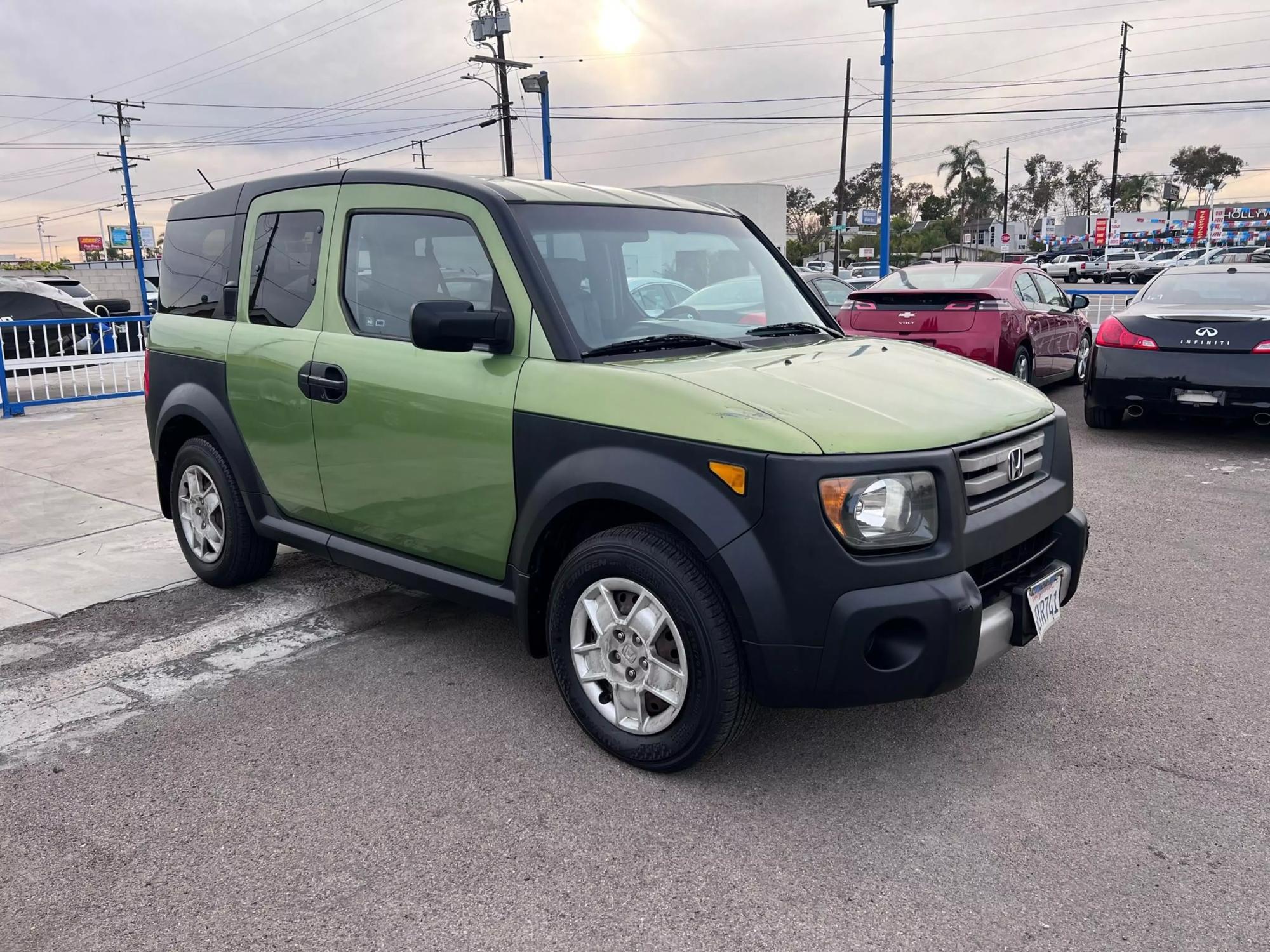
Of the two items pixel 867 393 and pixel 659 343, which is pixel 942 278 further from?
pixel 867 393

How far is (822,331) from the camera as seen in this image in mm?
4102

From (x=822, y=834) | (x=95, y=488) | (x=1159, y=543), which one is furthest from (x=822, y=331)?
(x=95, y=488)

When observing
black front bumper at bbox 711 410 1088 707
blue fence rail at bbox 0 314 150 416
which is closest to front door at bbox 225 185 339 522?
black front bumper at bbox 711 410 1088 707

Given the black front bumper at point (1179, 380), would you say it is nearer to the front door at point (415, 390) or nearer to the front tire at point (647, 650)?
the front tire at point (647, 650)

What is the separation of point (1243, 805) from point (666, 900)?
1775 millimetres

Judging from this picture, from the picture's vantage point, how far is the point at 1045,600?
10.5 feet

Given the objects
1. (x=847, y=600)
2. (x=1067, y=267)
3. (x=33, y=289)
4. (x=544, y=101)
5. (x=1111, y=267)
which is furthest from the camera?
(x=1067, y=267)

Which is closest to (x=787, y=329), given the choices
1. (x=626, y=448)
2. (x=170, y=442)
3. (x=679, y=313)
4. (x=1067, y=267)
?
(x=679, y=313)

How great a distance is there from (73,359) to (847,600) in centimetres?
1186

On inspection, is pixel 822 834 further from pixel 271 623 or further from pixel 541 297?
pixel 271 623

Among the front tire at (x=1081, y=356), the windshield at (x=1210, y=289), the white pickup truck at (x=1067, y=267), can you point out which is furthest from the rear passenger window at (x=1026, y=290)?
the white pickup truck at (x=1067, y=267)

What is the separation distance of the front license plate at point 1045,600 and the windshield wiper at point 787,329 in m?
1.35

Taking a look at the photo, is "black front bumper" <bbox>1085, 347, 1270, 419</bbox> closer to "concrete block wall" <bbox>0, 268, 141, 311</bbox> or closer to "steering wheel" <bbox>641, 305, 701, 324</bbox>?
"steering wheel" <bbox>641, 305, 701, 324</bbox>

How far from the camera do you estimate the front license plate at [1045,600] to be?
312 cm
